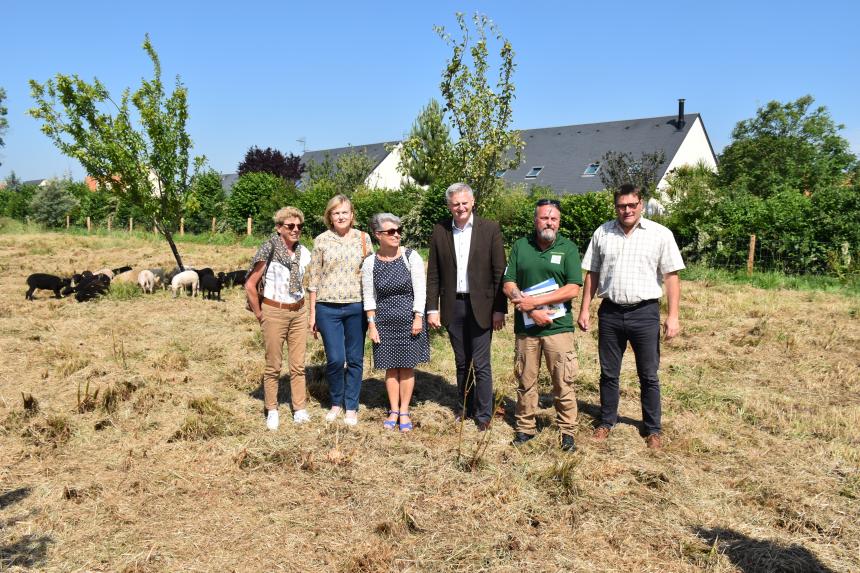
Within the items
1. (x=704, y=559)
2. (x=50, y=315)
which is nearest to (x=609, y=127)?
(x=50, y=315)

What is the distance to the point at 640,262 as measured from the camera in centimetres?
433

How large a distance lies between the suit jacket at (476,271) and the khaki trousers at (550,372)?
0.38m

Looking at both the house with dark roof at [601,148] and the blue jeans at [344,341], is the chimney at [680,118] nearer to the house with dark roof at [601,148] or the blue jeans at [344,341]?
the house with dark roof at [601,148]

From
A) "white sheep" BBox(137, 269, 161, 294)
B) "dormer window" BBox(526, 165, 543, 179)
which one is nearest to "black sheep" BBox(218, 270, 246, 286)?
"white sheep" BBox(137, 269, 161, 294)

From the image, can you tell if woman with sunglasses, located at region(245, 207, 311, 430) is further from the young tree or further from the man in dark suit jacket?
the young tree

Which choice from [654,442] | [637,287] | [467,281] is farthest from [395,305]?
[654,442]

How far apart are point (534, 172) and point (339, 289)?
3048cm

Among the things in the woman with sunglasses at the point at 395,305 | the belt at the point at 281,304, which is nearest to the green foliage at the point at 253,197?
the belt at the point at 281,304

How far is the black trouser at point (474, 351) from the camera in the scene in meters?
4.63

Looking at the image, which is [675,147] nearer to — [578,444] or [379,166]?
[379,166]

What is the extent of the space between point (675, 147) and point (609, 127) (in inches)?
214

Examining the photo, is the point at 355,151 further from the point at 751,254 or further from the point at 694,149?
the point at 751,254

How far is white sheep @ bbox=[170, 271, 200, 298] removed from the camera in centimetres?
1117

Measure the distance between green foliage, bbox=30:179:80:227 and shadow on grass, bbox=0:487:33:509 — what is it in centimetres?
4513
